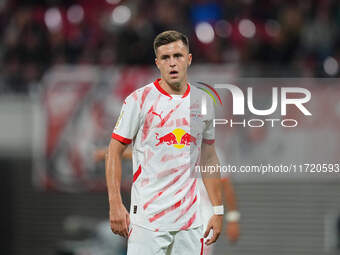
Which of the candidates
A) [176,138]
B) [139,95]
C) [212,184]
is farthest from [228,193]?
[139,95]

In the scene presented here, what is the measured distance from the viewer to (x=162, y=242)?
4816 mm

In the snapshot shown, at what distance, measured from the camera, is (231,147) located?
27.1ft

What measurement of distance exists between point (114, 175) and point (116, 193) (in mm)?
123

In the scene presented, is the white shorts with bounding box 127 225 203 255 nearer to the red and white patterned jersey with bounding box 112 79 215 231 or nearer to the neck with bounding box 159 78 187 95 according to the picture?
the red and white patterned jersey with bounding box 112 79 215 231

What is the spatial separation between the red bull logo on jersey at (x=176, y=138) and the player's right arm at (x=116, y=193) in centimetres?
26

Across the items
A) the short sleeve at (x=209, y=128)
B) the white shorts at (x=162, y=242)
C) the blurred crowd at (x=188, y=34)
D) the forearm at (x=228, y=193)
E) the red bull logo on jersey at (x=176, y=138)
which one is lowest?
the white shorts at (x=162, y=242)

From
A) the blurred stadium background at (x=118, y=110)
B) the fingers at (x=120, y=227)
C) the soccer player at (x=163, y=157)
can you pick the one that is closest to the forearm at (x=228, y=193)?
the blurred stadium background at (x=118, y=110)

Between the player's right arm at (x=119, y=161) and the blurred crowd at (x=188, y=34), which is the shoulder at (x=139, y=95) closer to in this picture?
the player's right arm at (x=119, y=161)

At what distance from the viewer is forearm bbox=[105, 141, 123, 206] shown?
464 cm

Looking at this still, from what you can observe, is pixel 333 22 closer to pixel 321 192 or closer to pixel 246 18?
pixel 246 18


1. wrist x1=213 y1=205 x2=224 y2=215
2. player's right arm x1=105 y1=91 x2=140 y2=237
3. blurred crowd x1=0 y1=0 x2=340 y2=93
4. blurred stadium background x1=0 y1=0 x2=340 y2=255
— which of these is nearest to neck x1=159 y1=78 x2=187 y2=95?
player's right arm x1=105 y1=91 x2=140 y2=237

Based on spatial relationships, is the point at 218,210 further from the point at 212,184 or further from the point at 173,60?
the point at 173,60

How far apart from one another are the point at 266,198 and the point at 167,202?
4.13 m

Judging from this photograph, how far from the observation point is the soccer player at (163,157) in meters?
4.81
